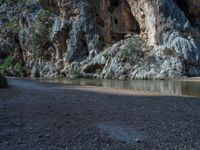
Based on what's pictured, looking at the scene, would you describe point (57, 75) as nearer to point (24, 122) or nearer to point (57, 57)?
point (57, 57)

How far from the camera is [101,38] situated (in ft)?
261

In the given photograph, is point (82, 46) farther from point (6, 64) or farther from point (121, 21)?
point (6, 64)

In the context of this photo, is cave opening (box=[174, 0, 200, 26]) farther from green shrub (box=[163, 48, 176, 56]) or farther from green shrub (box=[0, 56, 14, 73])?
green shrub (box=[0, 56, 14, 73])

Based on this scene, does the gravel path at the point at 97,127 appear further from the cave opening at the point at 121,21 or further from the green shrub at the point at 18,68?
the green shrub at the point at 18,68

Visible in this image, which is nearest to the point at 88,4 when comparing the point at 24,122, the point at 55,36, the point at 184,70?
the point at 55,36

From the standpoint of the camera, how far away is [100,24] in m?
80.8

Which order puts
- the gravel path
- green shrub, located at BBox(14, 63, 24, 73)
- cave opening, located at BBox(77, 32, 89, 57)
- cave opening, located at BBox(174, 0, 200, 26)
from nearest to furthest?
the gravel path < cave opening, located at BBox(174, 0, 200, 26) < cave opening, located at BBox(77, 32, 89, 57) < green shrub, located at BBox(14, 63, 24, 73)

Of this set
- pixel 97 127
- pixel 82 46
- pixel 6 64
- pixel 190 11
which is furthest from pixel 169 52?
pixel 97 127

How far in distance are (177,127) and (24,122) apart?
15.4 ft

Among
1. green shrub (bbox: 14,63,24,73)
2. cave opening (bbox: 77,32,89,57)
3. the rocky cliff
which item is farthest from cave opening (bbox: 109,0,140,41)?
green shrub (bbox: 14,63,24,73)

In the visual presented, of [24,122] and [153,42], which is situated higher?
[153,42]

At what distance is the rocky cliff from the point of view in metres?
60.4

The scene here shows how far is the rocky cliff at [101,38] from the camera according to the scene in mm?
60438

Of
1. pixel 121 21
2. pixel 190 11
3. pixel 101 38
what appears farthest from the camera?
pixel 101 38
